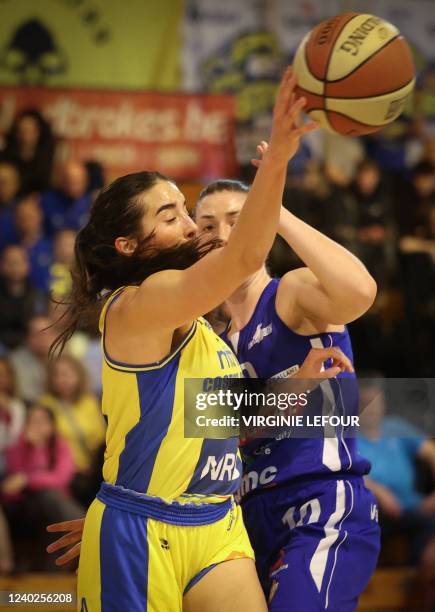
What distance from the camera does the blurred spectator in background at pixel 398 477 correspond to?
6129 mm

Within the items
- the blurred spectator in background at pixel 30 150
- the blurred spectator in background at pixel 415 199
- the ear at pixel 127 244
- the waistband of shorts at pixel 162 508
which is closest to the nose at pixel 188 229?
the ear at pixel 127 244

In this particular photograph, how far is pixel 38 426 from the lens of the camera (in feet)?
21.1

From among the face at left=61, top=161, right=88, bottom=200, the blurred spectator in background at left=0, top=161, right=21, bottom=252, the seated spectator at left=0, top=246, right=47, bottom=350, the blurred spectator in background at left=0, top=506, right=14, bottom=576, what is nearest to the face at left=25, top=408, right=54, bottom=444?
the blurred spectator in background at left=0, top=506, right=14, bottom=576

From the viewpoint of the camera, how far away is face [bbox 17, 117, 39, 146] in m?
8.90

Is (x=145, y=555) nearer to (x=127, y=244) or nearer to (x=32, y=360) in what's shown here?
(x=127, y=244)

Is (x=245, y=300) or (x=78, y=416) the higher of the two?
(x=78, y=416)

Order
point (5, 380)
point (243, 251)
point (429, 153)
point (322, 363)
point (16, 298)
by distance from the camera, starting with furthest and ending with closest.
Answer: point (429, 153), point (16, 298), point (5, 380), point (322, 363), point (243, 251)

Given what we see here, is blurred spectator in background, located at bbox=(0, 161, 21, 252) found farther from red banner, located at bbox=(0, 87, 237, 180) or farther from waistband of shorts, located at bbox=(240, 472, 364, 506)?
waistband of shorts, located at bbox=(240, 472, 364, 506)

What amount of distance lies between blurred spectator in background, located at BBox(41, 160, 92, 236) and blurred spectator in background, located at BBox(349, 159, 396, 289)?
2607 mm

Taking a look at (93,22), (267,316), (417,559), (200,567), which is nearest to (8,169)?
(93,22)

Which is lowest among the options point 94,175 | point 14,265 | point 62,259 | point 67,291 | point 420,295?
point 67,291

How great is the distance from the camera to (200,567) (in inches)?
116

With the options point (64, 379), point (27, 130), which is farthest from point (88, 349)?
point (27, 130)

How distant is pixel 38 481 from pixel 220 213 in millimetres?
3272
